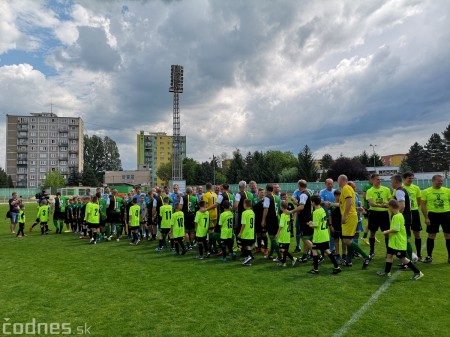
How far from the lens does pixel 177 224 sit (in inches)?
406

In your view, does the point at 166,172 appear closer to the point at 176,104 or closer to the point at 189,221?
the point at 176,104

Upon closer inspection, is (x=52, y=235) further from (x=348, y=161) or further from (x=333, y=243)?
(x=348, y=161)

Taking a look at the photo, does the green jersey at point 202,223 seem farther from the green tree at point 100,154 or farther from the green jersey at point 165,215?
the green tree at point 100,154

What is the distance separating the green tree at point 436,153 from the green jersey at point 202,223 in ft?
302

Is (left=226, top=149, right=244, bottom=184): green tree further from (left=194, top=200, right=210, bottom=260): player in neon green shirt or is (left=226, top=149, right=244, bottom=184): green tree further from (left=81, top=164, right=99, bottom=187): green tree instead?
(left=194, top=200, right=210, bottom=260): player in neon green shirt

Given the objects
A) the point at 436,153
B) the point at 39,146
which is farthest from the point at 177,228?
the point at 39,146

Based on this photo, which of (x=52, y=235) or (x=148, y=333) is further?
(x=52, y=235)

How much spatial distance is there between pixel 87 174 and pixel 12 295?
91672mm

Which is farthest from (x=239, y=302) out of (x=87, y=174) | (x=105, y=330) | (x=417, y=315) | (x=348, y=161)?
(x=87, y=174)

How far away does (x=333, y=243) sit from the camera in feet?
31.0

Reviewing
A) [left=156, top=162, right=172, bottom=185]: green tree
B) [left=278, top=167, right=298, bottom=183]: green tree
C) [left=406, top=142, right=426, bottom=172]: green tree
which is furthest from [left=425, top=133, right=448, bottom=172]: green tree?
[left=156, top=162, right=172, bottom=185]: green tree

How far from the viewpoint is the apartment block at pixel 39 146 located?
337ft

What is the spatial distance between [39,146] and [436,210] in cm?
11478

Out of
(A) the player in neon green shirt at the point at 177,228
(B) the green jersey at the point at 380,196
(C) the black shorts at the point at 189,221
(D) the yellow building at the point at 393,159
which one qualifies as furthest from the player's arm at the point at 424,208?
(D) the yellow building at the point at 393,159
